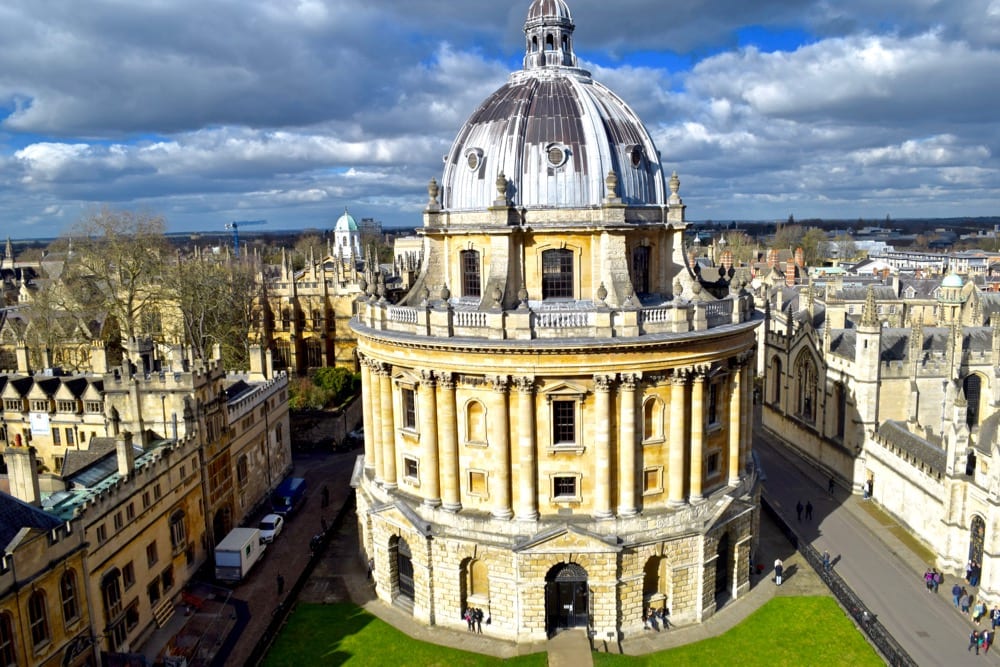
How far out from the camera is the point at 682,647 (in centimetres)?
3077

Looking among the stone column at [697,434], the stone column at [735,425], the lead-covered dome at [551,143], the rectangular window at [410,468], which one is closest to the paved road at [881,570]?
the stone column at [735,425]

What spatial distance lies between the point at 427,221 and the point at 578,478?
14.1 metres

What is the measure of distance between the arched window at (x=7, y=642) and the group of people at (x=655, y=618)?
23667 mm

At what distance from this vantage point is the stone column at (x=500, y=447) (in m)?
30.2

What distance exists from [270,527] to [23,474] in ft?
55.4

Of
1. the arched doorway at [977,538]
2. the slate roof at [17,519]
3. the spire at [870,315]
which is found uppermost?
the spire at [870,315]

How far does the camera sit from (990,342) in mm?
51438

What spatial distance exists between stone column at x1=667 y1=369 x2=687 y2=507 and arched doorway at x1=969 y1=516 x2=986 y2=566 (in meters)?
14.9

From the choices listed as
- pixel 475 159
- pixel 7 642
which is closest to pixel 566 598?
pixel 475 159

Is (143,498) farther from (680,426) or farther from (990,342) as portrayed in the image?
(990,342)

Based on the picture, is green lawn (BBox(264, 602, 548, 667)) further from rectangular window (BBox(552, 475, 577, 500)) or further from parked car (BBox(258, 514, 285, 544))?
parked car (BBox(258, 514, 285, 544))

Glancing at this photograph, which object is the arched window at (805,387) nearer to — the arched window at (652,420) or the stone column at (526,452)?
the arched window at (652,420)

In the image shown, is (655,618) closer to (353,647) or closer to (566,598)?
(566,598)

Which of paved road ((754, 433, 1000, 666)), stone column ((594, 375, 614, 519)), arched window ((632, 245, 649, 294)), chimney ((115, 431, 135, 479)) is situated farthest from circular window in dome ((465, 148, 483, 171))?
paved road ((754, 433, 1000, 666))
